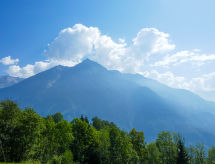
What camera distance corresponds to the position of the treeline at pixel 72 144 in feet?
116

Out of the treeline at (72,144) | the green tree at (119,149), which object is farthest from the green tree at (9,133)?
the green tree at (119,149)

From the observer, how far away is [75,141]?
2079 inches

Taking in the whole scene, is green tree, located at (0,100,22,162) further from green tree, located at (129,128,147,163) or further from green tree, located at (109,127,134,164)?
green tree, located at (129,128,147,163)

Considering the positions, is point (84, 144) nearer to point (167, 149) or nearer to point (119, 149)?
point (119, 149)

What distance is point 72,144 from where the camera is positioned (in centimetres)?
5303

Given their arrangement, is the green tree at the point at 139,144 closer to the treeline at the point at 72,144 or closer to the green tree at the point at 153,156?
the treeline at the point at 72,144

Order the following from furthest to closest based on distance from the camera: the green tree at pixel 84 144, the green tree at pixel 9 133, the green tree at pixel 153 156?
the green tree at pixel 153 156, the green tree at pixel 84 144, the green tree at pixel 9 133

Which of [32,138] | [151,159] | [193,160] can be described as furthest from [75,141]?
[193,160]

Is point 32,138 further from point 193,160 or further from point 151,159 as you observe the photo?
point 193,160

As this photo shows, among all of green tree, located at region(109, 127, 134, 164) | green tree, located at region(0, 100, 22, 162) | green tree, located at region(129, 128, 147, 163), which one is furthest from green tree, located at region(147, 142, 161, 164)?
green tree, located at region(0, 100, 22, 162)

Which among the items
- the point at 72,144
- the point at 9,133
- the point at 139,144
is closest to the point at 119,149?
the point at 139,144

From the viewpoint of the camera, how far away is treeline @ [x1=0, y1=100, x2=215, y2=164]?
1391 inches

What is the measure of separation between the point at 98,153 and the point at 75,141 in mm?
8774

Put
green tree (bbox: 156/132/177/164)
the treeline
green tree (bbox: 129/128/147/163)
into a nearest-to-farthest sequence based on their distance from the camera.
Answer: the treeline < green tree (bbox: 129/128/147/163) < green tree (bbox: 156/132/177/164)
